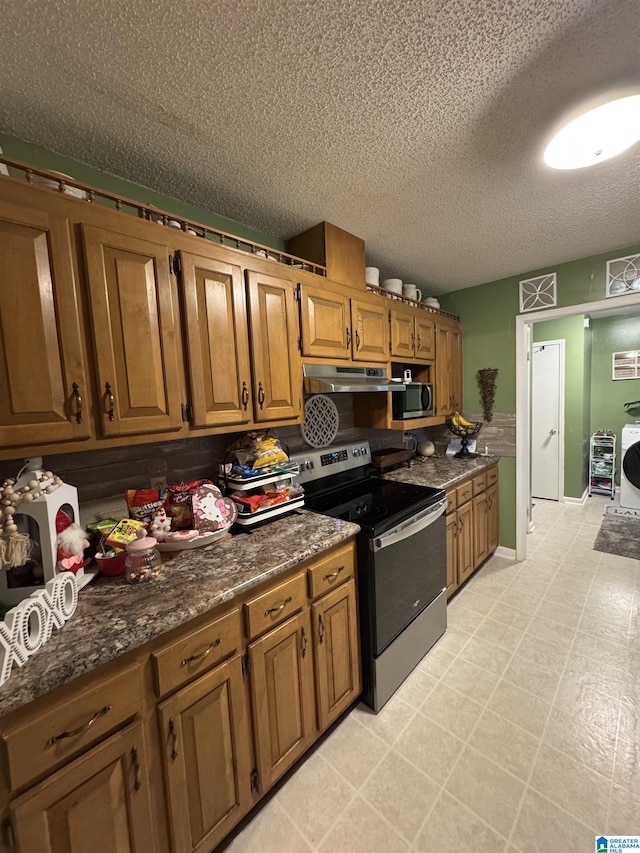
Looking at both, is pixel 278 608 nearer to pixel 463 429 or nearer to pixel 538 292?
pixel 463 429

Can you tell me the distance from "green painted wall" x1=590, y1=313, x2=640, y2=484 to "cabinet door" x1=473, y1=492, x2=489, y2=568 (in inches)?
120

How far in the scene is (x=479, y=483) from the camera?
2.66 meters

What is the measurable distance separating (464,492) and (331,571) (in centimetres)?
147

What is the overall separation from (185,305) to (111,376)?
400 mm

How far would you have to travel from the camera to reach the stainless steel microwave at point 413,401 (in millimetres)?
2388

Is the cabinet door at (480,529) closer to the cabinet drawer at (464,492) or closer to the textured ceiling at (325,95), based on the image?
the cabinet drawer at (464,492)

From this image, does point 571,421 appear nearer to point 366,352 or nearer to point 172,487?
point 366,352

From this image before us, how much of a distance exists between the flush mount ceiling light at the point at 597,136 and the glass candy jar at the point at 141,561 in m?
2.12

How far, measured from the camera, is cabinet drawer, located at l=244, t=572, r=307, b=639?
1.13 meters

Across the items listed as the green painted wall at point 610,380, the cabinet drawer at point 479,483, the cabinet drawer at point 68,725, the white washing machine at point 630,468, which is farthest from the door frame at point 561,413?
the cabinet drawer at point 68,725

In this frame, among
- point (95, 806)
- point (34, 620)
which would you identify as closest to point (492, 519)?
point (95, 806)

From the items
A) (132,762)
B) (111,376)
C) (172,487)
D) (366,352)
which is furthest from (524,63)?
(132,762)

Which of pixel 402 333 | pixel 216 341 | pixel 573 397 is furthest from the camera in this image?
pixel 573 397

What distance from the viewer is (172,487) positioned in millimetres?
1424
